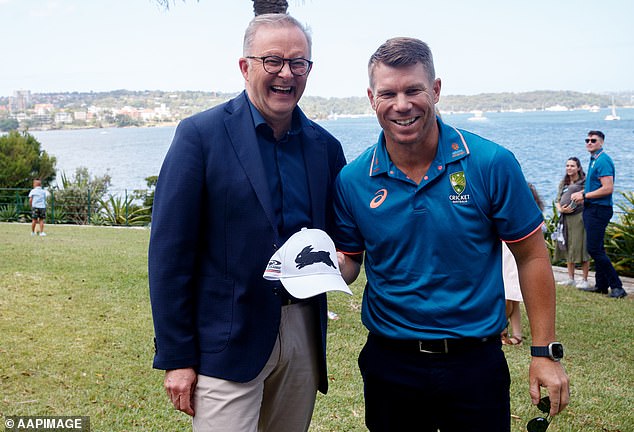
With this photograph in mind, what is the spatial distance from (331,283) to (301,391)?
0.63 metres

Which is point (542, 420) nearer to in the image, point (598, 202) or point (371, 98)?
point (371, 98)

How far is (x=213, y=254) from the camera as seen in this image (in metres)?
2.62

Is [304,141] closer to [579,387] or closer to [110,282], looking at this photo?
[579,387]

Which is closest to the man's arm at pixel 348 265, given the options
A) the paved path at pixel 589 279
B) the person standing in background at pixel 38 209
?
the paved path at pixel 589 279

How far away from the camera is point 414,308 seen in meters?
2.55

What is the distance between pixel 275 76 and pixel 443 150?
27.7 inches

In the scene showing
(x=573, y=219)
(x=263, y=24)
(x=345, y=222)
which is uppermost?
(x=263, y=24)

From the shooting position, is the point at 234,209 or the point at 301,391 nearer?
the point at 234,209

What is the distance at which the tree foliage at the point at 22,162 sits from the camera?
28.0 m

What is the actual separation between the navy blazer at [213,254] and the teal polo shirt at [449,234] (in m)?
0.45

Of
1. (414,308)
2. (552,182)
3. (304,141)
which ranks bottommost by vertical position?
(552,182)

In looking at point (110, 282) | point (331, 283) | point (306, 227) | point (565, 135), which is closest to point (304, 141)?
point (306, 227)

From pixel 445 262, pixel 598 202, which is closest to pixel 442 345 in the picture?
pixel 445 262

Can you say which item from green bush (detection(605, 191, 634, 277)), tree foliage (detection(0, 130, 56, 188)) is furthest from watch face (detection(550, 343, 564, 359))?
tree foliage (detection(0, 130, 56, 188))
